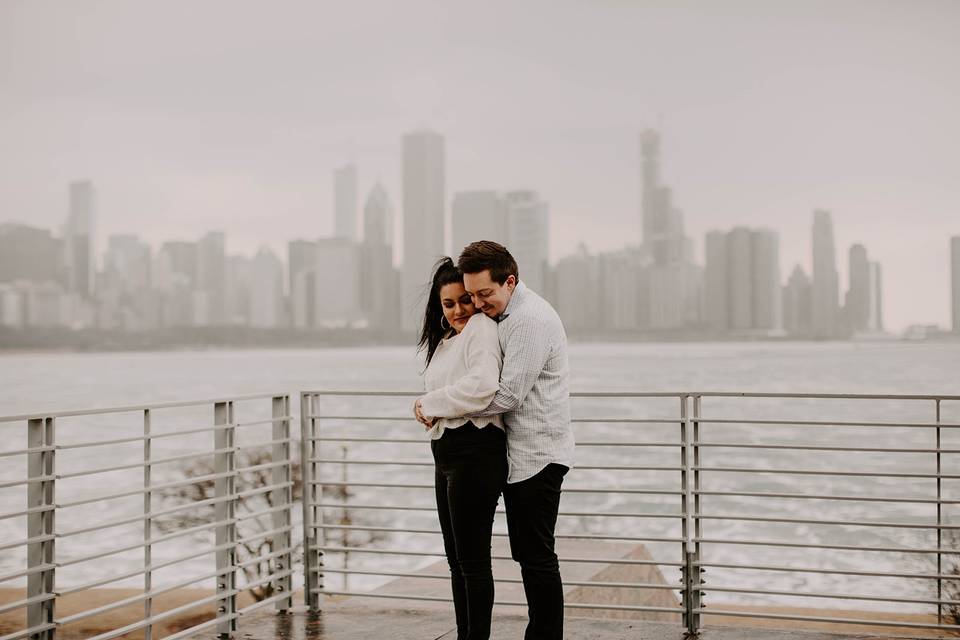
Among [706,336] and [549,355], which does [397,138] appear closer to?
[706,336]

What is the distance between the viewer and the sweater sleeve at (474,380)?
2.85 metres

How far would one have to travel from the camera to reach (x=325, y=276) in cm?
4878

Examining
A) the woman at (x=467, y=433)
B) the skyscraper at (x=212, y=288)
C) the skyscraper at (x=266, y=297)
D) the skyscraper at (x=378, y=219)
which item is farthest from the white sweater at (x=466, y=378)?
the skyscraper at (x=212, y=288)

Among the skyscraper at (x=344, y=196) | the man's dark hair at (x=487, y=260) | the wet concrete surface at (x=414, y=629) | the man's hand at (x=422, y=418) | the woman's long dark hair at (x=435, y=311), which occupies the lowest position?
the wet concrete surface at (x=414, y=629)

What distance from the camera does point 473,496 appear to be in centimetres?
296

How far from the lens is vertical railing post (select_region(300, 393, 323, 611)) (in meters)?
4.50

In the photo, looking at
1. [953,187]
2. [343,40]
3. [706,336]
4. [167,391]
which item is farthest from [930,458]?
[343,40]

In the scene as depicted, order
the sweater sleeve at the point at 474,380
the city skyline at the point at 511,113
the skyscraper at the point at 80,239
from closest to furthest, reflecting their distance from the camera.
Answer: the sweater sleeve at the point at 474,380
the skyscraper at the point at 80,239
the city skyline at the point at 511,113

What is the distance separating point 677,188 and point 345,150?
27477mm

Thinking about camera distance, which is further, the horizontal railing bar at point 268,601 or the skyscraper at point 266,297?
the skyscraper at point 266,297

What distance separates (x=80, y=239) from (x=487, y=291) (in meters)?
63.4

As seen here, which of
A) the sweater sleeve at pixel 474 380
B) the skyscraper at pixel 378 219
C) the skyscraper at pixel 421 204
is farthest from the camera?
the skyscraper at pixel 378 219

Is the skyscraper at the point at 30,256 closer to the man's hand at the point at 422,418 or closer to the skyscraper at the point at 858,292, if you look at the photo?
the skyscraper at the point at 858,292

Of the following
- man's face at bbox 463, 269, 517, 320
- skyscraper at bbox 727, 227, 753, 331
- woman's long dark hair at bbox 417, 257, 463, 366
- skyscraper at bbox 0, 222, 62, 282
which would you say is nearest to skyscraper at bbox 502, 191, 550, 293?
skyscraper at bbox 727, 227, 753, 331
